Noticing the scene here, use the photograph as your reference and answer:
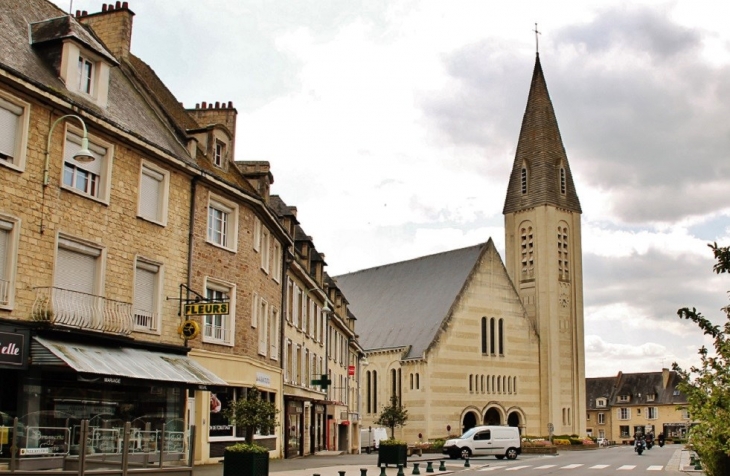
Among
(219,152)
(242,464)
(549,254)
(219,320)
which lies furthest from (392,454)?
(549,254)

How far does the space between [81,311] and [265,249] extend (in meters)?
10.4

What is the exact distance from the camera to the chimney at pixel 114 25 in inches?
1029

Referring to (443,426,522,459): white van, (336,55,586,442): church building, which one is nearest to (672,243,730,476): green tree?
(443,426,522,459): white van

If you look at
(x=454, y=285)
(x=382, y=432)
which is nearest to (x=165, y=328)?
(x=382, y=432)

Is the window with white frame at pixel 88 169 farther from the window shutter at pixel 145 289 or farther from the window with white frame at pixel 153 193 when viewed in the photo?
the window shutter at pixel 145 289

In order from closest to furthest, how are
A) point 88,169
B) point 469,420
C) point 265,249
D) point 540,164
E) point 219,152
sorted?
1. point 88,169
2. point 219,152
3. point 265,249
4. point 469,420
5. point 540,164

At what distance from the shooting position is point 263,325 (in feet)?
93.0

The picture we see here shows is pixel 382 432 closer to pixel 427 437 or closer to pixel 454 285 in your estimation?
pixel 427 437

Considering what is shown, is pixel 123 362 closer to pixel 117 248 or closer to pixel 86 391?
pixel 86 391

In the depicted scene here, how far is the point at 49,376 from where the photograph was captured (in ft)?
59.0

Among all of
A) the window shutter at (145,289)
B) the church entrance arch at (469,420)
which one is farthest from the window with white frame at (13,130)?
the church entrance arch at (469,420)

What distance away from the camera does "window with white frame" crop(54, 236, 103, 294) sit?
18.7 m

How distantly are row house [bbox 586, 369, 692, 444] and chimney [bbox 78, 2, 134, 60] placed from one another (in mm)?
89186

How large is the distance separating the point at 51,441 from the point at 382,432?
4456cm
